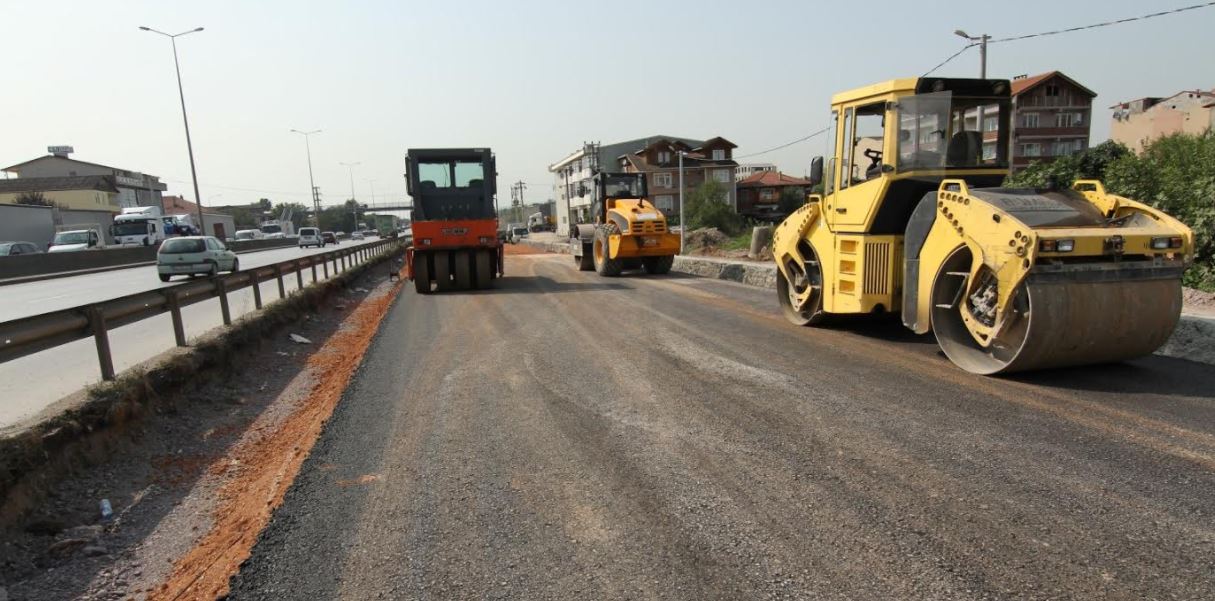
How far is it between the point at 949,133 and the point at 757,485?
17.7 ft

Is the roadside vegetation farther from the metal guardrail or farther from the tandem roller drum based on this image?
the metal guardrail

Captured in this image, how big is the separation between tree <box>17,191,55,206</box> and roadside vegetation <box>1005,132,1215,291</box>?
73010 mm

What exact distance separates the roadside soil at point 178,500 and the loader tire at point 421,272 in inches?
336

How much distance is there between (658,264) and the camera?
19.0 meters

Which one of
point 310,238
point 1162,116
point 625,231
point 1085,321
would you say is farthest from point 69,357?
point 1162,116

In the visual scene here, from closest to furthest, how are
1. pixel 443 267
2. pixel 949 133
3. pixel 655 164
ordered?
1. pixel 949 133
2. pixel 443 267
3. pixel 655 164

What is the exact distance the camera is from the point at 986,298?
605 cm

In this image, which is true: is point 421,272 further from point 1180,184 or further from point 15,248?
point 15,248

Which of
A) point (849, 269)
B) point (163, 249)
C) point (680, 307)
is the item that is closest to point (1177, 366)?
point (849, 269)

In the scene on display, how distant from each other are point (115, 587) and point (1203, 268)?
500 inches

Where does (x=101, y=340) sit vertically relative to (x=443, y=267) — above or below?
above

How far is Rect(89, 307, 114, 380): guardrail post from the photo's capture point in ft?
17.7

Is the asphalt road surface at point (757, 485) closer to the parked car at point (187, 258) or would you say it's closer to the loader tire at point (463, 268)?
the loader tire at point (463, 268)

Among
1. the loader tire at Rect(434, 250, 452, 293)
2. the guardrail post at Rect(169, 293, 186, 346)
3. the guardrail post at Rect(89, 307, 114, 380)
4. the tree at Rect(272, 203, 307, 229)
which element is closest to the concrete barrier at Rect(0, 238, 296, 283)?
the loader tire at Rect(434, 250, 452, 293)
